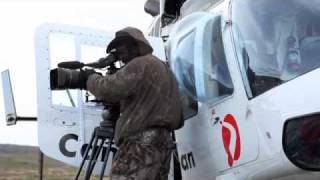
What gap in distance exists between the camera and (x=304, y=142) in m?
3.53

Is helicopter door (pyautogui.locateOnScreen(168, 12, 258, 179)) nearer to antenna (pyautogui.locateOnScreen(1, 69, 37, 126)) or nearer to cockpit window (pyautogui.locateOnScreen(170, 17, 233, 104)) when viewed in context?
cockpit window (pyautogui.locateOnScreen(170, 17, 233, 104))

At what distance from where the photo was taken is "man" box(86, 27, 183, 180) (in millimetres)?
4406

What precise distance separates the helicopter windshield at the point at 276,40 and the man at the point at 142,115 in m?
0.63

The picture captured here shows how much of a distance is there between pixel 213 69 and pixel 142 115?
1.90ft

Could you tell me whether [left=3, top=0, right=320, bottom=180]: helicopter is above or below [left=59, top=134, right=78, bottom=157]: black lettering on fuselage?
above

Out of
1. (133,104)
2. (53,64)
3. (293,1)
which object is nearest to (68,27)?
(53,64)

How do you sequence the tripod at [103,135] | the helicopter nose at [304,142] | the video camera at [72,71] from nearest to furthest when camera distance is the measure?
1. the helicopter nose at [304,142]
2. the video camera at [72,71]
3. the tripod at [103,135]

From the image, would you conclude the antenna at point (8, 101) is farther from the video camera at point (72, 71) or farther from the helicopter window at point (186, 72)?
the helicopter window at point (186, 72)

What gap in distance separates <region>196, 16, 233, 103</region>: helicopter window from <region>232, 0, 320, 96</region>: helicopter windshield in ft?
0.74

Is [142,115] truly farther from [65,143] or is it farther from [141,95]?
[65,143]

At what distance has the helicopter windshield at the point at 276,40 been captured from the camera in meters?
3.79

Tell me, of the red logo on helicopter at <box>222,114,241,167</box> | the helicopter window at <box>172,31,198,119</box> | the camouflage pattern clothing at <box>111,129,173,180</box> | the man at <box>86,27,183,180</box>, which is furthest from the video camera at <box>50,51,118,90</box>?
the red logo on helicopter at <box>222,114,241,167</box>

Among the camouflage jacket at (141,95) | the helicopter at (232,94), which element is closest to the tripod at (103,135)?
the helicopter at (232,94)

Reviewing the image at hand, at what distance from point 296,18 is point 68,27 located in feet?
7.81
